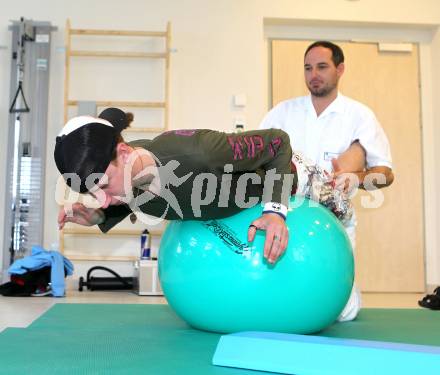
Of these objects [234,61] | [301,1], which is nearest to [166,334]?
[234,61]

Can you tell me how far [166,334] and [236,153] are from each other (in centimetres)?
81

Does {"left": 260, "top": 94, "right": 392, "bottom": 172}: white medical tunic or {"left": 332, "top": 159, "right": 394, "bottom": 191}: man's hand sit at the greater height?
{"left": 260, "top": 94, "right": 392, "bottom": 172}: white medical tunic

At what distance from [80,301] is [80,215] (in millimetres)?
1737

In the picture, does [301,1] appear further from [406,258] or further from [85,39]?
[406,258]

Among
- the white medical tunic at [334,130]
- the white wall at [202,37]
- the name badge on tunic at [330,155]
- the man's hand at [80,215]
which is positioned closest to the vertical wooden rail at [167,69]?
the white wall at [202,37]

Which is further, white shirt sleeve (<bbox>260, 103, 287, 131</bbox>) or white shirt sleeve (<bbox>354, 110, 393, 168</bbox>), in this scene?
white shirt sleeve (<bbox>260, 103, 287, 131</bbox>)

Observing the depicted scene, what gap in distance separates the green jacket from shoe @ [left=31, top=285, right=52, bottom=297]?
239 centimetres

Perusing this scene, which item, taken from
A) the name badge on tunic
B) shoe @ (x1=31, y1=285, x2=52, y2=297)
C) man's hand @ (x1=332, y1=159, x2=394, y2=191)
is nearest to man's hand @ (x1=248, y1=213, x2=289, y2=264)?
man's hand @ (x1=332, y1=159, x2=394, y2=191)

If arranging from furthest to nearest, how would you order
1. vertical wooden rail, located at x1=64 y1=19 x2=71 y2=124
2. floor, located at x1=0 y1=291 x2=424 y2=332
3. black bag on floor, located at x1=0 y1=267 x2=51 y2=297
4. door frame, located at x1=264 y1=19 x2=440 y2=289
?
1. door frame, located at x1=264 y1=19 x2=440 y2=289
2. vertical wooden rail, located at x1=64 y1=19 x2=71 y2=124
3. black bag on floor, located at x1=0 y1=267 x2=51 y2=297
4. floor, located at x1=0 y1=291 x2=424 y2=332

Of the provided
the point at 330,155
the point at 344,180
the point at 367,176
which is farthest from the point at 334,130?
the point at 344,180

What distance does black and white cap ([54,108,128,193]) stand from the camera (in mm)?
1748

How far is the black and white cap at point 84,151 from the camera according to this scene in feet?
5.74

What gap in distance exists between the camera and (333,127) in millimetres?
3436

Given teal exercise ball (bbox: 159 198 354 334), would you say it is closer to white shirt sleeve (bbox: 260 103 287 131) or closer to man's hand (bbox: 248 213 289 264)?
man's hand (bbox: 248 213 289 264)
